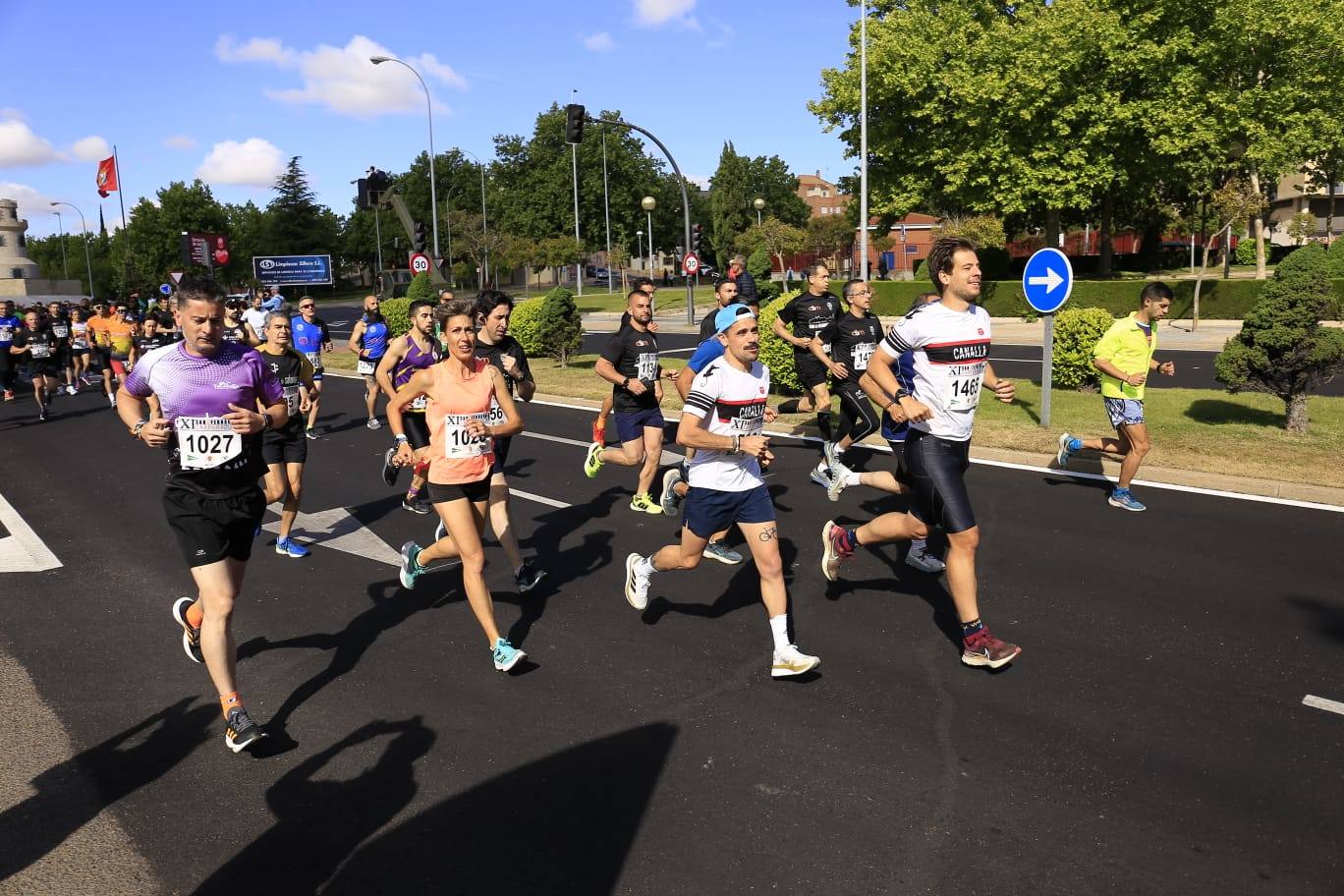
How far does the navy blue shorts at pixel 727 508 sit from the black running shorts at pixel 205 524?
88.5 inches

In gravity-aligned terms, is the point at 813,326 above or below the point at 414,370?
above

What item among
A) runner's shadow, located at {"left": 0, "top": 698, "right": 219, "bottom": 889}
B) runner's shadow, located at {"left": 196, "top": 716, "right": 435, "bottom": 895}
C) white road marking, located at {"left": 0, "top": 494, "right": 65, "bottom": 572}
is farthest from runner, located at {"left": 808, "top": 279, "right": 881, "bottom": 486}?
white road marking, located at {"left": 0, "top": 494, "right": 65, "bottom": 572}

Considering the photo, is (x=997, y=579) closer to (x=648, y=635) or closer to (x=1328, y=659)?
(x=1328, y=659)

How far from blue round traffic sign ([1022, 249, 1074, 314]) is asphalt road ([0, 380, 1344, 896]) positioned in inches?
149

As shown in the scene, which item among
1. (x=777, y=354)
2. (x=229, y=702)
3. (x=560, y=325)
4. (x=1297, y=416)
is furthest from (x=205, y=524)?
(x=560, y=325)

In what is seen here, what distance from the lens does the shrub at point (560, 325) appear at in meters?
20.9

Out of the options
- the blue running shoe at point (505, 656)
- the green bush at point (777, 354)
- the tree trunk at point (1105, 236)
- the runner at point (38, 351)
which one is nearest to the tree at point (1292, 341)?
the green bush at point (777, 354)

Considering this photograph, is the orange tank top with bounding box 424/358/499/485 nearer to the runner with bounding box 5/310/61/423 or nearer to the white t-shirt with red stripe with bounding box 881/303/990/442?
the white t-shirt with red stripe with bounding box 881/303/990/442

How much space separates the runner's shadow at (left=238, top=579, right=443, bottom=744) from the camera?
4957 mm

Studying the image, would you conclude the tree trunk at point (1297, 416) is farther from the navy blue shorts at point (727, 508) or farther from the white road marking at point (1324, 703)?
the navy blue shorts at point (727, 508)

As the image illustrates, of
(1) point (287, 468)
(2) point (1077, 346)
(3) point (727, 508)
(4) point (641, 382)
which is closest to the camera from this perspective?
(3) point (727, 508)

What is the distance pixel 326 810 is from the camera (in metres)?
3.89

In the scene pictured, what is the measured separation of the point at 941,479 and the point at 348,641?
11.5ft

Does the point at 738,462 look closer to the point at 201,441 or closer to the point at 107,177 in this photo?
the point at 201,441
